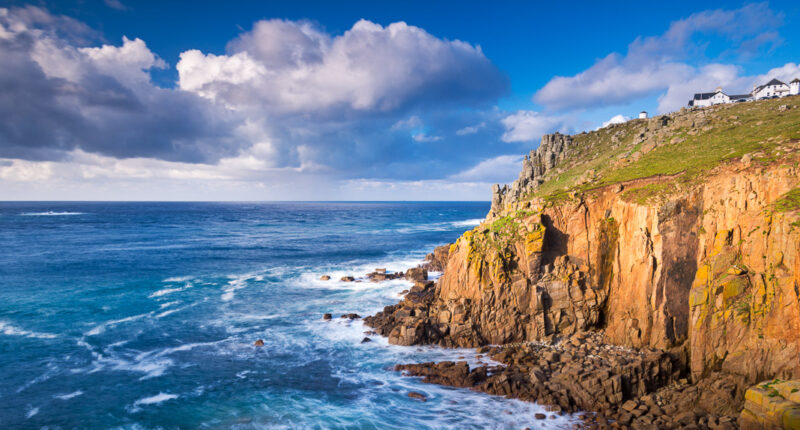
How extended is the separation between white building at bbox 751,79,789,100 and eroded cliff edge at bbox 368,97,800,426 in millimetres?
52274

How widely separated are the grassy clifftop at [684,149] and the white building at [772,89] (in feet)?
112

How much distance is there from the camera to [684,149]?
123 feet

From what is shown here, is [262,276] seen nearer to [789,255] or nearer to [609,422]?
[609,422]

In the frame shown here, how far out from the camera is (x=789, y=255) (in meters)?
20.5

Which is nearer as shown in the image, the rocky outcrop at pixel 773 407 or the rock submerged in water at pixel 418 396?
the rocky outcrop at pixel 773 407

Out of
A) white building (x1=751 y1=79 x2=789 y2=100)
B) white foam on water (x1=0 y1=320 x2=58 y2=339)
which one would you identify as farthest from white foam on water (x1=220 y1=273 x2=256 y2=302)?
white building (x1=751 y1=79 x2=789 y2=100)

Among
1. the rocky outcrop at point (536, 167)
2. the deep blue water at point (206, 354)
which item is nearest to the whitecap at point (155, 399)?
the deep blue water at point (206, 354)

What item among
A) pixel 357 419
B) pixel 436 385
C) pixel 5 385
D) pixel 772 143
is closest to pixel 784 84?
pixel 772 143

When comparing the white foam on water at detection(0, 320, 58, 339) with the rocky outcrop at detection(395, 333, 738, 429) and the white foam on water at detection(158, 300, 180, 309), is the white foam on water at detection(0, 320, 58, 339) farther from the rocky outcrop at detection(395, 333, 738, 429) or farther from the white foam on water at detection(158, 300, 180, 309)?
the rocky outcrop at detection(395, 333, 738, 429)

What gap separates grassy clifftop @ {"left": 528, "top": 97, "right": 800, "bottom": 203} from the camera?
93.6ft

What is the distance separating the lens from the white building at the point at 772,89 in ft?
254

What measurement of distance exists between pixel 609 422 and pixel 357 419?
13060 mm

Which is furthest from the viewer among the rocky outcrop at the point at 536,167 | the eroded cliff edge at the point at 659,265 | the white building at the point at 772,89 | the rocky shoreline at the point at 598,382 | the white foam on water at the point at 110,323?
the white building at the point at 772,89

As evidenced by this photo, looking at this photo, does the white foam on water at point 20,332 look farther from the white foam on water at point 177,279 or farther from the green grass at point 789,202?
the green grass at point 789,202
